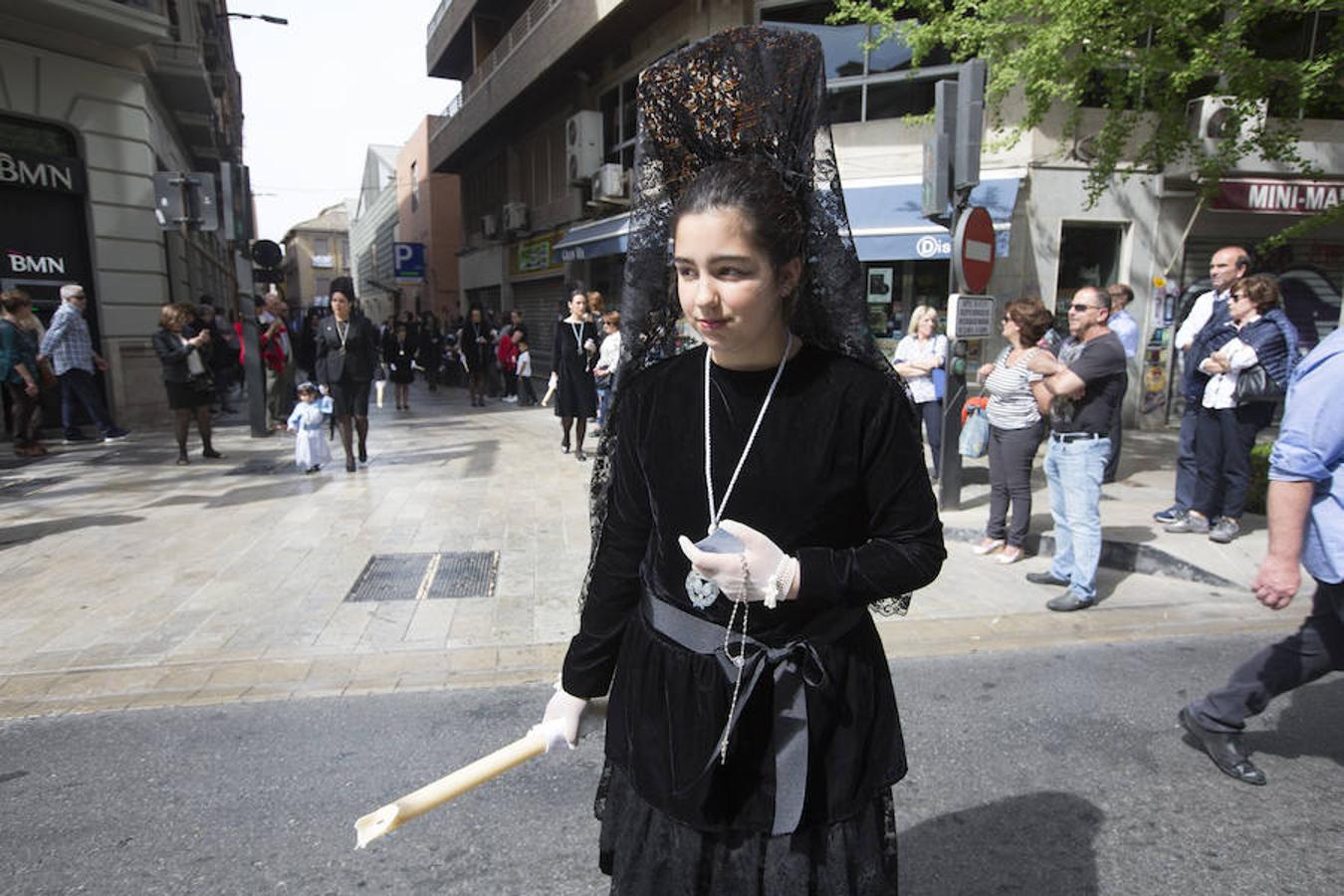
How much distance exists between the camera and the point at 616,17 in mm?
15641

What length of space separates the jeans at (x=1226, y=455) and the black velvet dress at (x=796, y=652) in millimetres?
5937

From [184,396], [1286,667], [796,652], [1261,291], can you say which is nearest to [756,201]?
[796,652]

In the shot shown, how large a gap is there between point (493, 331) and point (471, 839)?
17.3 meters

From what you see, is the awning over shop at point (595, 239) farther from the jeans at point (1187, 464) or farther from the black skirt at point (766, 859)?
the black skirt at point (766, 859)

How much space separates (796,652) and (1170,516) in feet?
21.4

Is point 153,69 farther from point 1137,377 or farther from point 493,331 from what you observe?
point 1137,377

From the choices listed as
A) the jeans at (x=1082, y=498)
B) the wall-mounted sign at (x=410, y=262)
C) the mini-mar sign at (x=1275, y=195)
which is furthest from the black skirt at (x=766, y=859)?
the wall-mounted sign at (x=410, y=262)

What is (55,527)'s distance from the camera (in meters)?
6.64

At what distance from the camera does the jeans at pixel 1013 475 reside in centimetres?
558

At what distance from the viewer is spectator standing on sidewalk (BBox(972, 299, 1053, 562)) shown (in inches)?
211

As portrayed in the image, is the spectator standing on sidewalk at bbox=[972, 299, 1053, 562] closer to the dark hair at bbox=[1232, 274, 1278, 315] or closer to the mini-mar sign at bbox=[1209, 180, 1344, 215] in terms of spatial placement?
the dark hair at bbox=[1232, 274, 1278, 315]

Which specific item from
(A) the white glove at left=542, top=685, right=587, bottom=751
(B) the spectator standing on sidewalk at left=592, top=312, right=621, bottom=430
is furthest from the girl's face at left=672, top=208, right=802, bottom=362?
(B) the spectator standing on sidewalk at left=592, top=312, right=621, bottom=430

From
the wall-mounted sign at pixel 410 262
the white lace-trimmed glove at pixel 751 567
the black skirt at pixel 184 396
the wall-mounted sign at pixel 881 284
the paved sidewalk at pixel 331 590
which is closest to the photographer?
the white lace-trimmed glove at pixel 751 567

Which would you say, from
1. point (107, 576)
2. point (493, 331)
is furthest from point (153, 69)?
point (107, 576)
